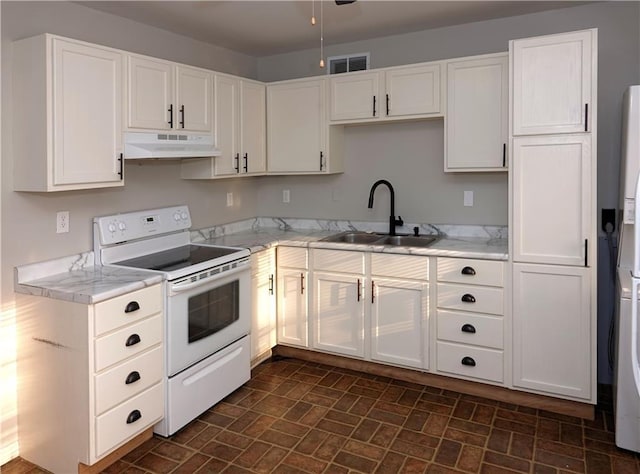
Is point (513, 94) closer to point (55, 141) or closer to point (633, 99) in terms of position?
point (633, 99)

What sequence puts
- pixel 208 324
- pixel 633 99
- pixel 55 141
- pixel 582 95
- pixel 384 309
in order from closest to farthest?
pixel 55 141
pixel 633 99
pixel 582 95
pixel 208 324
pixel 384 309

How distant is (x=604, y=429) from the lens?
283 cm

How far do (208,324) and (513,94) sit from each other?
2.27m

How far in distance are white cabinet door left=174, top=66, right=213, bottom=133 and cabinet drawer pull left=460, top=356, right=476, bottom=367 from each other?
2.27 meters

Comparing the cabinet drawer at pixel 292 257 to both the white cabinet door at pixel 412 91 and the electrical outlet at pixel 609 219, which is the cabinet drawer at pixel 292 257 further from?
the electrical outlet at pixel 609 219

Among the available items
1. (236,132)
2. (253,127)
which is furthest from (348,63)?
(236,132)

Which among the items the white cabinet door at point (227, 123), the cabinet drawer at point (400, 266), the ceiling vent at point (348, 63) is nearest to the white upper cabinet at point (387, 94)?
the ceiling vent at point (348, 63)

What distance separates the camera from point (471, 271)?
316 centimetres

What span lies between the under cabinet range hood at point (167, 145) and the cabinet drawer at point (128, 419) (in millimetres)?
→ 1300

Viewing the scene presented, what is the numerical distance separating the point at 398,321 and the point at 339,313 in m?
0.44

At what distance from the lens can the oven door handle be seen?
2744 mm

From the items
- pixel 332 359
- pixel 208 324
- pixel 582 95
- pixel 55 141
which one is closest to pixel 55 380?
pixel 208 324

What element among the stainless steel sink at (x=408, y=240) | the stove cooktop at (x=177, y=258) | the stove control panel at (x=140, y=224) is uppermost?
the stove control panel at (x=140, y=224)

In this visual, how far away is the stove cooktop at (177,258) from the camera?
9.59 feet
